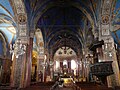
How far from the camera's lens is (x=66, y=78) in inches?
816

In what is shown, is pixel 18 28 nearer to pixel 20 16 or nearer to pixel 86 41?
pixel 20 16

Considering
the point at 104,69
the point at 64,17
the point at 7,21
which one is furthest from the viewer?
the point at 64,17

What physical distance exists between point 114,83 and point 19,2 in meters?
8.15

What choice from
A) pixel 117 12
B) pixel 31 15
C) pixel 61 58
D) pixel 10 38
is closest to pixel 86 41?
pixel 117 12

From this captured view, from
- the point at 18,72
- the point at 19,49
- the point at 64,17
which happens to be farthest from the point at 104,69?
the point at 64,17

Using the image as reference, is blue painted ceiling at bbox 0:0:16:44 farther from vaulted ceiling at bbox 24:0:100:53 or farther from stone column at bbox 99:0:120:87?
stone column at bbox 99:0:120:87

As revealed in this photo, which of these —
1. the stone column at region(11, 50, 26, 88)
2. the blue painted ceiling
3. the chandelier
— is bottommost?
the stone column at region(11, 50, 26, 88)

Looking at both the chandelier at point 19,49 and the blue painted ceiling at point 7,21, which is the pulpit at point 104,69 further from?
the blue painted ceiling at point 7,21

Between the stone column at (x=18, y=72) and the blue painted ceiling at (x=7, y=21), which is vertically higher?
the blue painted ceiling at (x=7, y=21)

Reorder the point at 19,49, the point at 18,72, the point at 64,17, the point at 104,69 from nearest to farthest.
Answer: the point at 104,69 → the point at 18,72 → the point at 19,49 → the point at 64,17

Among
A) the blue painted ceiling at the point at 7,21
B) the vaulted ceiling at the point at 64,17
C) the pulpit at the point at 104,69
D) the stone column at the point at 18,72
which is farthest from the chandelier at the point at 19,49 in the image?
the pulpit at the point at 104,69

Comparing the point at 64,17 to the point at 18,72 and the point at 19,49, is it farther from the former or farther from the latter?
the point at 18,72

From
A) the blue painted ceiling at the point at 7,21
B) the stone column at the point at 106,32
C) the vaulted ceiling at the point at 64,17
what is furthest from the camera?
the vaulted ceiling at the point at 64,17

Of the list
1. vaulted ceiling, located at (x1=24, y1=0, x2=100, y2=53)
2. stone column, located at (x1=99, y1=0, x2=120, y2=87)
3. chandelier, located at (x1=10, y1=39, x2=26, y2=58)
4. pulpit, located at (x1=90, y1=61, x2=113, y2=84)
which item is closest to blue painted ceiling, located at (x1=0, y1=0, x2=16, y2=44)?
vaulted ceiling, located at (x1=24, y1=0, x2=100, y2=53)
